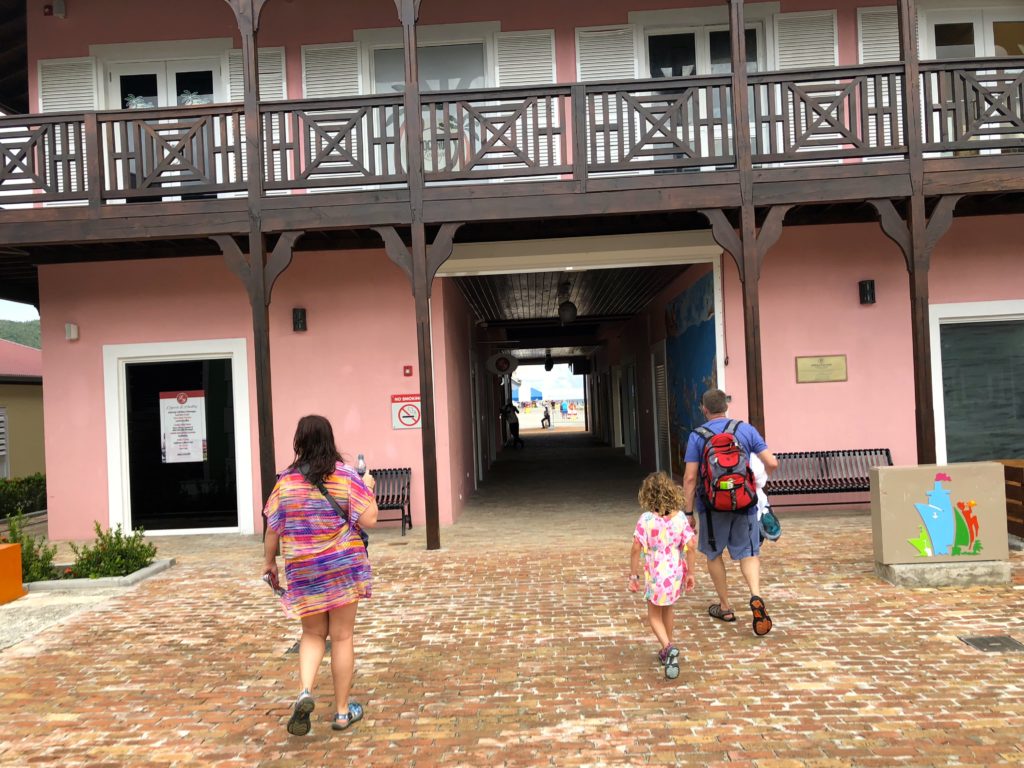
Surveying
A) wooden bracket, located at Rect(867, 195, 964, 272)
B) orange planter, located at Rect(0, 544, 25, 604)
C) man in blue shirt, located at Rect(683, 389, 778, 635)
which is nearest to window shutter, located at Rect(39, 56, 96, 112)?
orange planter, located at Rect(0, 544, 25, 604)

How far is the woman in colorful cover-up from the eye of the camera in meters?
3.67

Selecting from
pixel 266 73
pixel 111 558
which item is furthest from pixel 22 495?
pixel 266 73

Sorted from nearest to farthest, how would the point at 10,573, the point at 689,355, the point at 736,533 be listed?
the point at 736,533, the point at 10,573, the point at 689,355

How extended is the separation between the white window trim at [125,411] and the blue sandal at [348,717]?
648 cm

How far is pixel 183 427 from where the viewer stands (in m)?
10.1

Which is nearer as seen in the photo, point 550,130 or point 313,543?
point 313,543

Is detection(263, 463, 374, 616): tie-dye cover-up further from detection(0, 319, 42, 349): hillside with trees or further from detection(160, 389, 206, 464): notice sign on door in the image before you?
detection(0, 319, 42, 349): hillside with trees

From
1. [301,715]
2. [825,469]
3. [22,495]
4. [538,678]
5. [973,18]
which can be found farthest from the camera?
[22,495]

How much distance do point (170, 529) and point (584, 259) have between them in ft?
21.6

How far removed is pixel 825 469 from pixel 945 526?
3.64m

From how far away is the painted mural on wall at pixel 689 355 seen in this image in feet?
34.5

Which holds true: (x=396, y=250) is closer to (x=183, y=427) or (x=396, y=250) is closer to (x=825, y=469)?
(x=183, y=427)

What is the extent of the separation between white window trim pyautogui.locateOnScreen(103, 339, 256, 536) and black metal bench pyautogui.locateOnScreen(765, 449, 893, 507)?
6735 millimetres

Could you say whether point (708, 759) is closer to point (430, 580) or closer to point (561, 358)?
point (430, 580)
